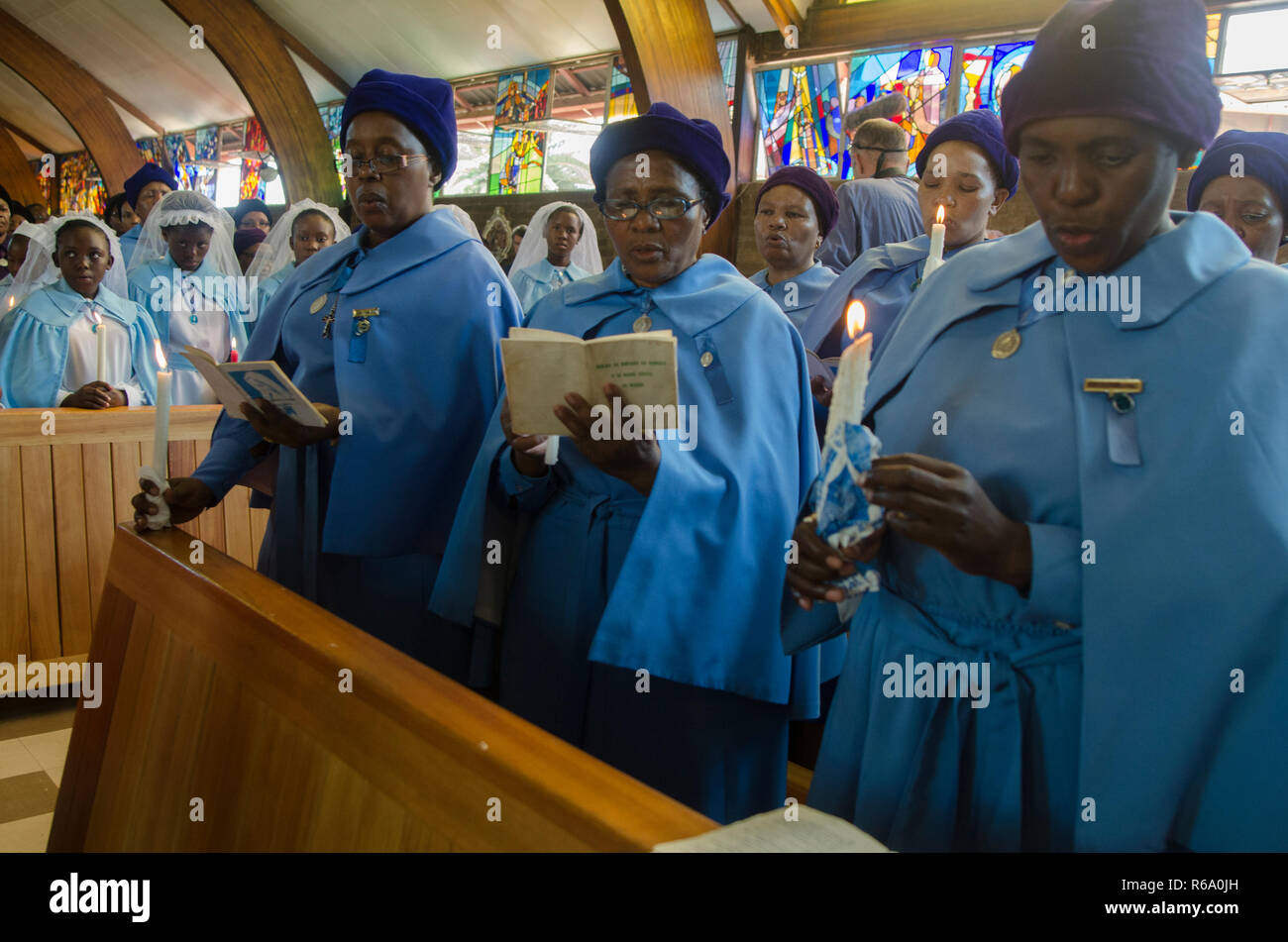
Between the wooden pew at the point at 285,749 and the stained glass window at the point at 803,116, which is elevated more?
the stained glass window at the point at 803,116

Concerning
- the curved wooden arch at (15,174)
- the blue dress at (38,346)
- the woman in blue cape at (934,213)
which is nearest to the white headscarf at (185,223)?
the blue dress at (38,346)

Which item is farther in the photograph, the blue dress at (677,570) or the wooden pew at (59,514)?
the wooden pew at (59,514)

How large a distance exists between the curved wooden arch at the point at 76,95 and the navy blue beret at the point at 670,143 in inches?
629

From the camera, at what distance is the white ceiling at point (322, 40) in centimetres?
1006

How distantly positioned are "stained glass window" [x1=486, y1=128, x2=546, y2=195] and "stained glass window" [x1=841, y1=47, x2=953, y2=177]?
4231 millimetres

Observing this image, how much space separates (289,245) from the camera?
281 inches

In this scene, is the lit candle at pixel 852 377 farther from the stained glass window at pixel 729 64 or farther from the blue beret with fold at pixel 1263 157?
the stained glass window at pixel 729 64

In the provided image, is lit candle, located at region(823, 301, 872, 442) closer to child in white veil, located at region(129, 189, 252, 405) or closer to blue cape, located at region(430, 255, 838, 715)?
blue cape, located at region(430, 255, 838, 715)

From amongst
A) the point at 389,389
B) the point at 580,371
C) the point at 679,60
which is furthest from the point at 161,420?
the point at 679,60

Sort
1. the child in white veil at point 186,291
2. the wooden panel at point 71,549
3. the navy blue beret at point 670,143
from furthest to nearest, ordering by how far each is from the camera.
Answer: the child in white veil at point 186,291 → the wooden panel at point 71,549 → the navy blue beret at point 670,143

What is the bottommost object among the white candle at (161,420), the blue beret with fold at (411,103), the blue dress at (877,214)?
the white candle at (161,420)

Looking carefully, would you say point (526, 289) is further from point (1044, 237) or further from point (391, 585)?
point (1044, 237)

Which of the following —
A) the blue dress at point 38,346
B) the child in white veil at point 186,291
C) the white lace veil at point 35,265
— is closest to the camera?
the blue dress at point 38,346
